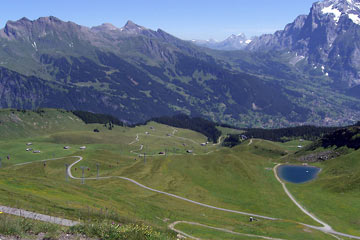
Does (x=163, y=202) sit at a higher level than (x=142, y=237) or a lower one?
lower

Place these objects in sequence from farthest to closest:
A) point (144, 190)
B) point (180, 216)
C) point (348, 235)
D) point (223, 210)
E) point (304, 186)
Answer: point (304, 186) < point (144, 190) < point (223, 210) < point (180, 216) < point (348, 235)

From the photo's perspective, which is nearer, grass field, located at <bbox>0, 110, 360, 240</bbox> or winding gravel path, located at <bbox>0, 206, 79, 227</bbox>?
winding gravel path, located at <bbox>0, 206, 79, 227</bbox>

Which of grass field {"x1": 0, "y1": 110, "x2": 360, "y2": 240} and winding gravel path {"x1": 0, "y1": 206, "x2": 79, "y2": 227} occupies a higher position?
winding gravel path {"x1": 0, "y1": 206, "x2": 79, "y2": 227}

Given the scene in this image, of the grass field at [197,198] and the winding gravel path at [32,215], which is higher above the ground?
the winding gravel path at [32,215]

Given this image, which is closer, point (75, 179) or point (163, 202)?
point (163, 202)

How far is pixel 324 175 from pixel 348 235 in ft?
326

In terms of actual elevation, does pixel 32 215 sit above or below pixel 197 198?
above

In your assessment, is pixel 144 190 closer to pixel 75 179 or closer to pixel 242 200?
pixel 242 200

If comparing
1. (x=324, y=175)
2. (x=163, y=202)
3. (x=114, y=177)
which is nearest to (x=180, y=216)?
(x=163, y=202)

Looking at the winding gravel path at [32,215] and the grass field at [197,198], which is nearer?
the winding gravel path at [32,215]

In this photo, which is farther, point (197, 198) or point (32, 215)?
point (197, 198)

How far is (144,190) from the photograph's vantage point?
153 meters

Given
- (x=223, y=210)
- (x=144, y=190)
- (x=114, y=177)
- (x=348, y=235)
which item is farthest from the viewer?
(x=114, y=177)

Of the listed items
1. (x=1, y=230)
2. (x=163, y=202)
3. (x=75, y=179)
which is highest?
(x=1, y=230)
